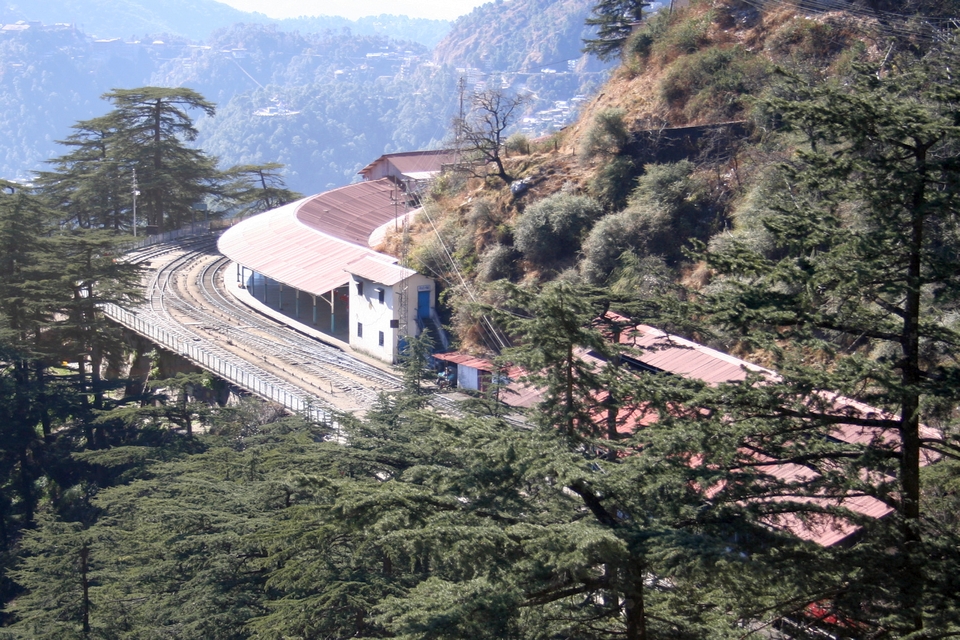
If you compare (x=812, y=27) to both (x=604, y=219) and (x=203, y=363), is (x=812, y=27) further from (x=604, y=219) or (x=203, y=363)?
(x=203, y=363)

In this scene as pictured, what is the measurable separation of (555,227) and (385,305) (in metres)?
6.11

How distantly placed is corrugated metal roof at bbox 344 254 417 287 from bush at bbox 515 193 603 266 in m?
3.91

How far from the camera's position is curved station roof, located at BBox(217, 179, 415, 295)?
98.7 feet

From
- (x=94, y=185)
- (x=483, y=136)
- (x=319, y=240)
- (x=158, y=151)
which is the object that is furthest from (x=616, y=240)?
(x=94, y=185)

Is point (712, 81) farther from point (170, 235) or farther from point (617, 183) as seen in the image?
point (170, 235)

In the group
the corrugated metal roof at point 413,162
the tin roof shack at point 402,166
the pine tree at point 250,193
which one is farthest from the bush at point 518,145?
the pine tree at point 250,193

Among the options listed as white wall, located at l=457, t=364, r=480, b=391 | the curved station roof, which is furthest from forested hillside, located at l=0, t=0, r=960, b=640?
the curved station roof

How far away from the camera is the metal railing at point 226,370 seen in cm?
2119

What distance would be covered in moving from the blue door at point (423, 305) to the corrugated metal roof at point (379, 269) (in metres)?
0.84

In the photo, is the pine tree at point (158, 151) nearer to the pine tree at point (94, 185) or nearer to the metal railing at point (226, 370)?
the pine tree at point (94, 185)

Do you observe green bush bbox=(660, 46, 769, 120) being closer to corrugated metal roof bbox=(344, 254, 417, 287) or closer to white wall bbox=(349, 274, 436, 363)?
white wall bbox=(349, 274, 436, 363)

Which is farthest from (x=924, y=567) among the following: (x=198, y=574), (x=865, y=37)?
(x=865, y=37)

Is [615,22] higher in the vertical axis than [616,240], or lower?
higher

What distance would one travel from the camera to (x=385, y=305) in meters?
27.6
